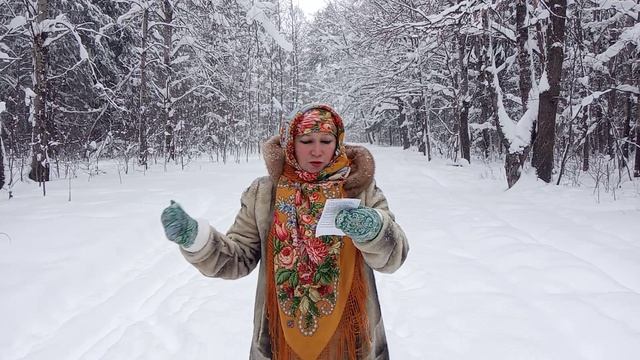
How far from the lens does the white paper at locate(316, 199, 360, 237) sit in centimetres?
149

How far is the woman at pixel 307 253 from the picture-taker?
170 cm

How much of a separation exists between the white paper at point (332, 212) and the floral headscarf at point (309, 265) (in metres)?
0.22

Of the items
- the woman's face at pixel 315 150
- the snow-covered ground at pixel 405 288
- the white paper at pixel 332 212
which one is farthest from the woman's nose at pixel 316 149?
the snow-covered ground at pixel 405 288

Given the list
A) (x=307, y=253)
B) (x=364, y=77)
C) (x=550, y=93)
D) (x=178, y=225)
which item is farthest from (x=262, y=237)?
(x=364, y=77)

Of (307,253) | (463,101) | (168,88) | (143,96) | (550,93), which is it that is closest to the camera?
(307,253)

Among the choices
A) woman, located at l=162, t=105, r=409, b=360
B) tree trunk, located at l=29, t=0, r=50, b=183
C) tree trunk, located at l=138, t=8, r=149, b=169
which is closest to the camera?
woman, located at l=162, t=105, r=409, b=360

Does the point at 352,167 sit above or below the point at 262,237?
above

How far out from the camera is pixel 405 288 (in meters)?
4.29

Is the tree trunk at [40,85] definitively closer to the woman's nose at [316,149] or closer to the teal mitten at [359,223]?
the woman's nose at [316,149]

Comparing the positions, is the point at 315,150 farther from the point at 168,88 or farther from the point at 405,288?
the point at 168,88

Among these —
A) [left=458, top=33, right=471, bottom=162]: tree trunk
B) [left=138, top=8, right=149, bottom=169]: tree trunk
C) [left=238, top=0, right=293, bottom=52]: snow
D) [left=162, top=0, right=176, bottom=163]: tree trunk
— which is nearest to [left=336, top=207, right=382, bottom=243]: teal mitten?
[left=238, top=0, right=293, bottom=52]: snow

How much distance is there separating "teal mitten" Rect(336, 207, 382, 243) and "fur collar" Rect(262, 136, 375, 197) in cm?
30

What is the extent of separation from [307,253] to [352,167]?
0.44m

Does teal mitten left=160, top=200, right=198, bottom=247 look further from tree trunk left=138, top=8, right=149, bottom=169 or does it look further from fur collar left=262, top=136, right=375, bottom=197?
tree trunk left=138, top=8, right=149, bottom=169
